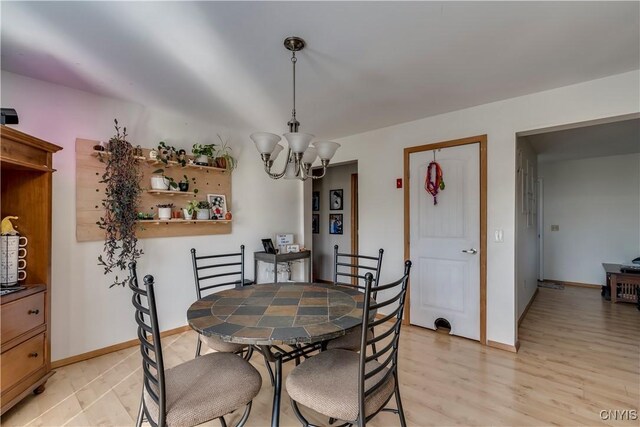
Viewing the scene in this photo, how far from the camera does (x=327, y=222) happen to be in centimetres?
551

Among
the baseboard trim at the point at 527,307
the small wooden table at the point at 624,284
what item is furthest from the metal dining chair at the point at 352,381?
the small wooden table at the point at 624,284

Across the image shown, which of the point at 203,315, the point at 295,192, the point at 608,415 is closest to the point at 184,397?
the point at 203,315

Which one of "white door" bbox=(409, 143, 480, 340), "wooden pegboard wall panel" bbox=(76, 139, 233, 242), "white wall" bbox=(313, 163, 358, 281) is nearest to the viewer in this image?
"wooden pegboard wall panel" bbox=(76, 139, 233, 242)

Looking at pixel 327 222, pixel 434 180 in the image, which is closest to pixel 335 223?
pixel 327 222

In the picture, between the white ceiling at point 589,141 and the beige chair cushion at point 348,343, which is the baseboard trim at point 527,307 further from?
the beige chair cushion at point 348,343

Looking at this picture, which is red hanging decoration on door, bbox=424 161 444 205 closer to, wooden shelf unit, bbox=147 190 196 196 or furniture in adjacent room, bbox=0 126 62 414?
wooden shelf unit, bbox=147 190 196 196

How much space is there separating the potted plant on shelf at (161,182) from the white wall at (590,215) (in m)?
6.29

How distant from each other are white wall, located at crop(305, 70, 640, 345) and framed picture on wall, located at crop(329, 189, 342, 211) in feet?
5.01

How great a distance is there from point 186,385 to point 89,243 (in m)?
1.90

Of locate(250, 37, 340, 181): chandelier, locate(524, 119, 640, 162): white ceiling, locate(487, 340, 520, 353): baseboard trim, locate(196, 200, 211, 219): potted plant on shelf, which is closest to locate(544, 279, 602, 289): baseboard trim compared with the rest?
locate(524, 119, 640, 162): white ceiling

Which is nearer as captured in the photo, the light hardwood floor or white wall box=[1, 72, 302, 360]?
the light hardwood floor

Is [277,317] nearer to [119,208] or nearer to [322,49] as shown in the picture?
[322,49]

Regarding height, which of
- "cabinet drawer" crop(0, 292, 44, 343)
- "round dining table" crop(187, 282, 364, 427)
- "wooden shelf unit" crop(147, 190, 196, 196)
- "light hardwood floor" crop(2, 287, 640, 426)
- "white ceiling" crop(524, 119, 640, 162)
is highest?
"white ceiling" crop(524, 119, 640, 162)

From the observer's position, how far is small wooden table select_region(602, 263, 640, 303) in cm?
406
